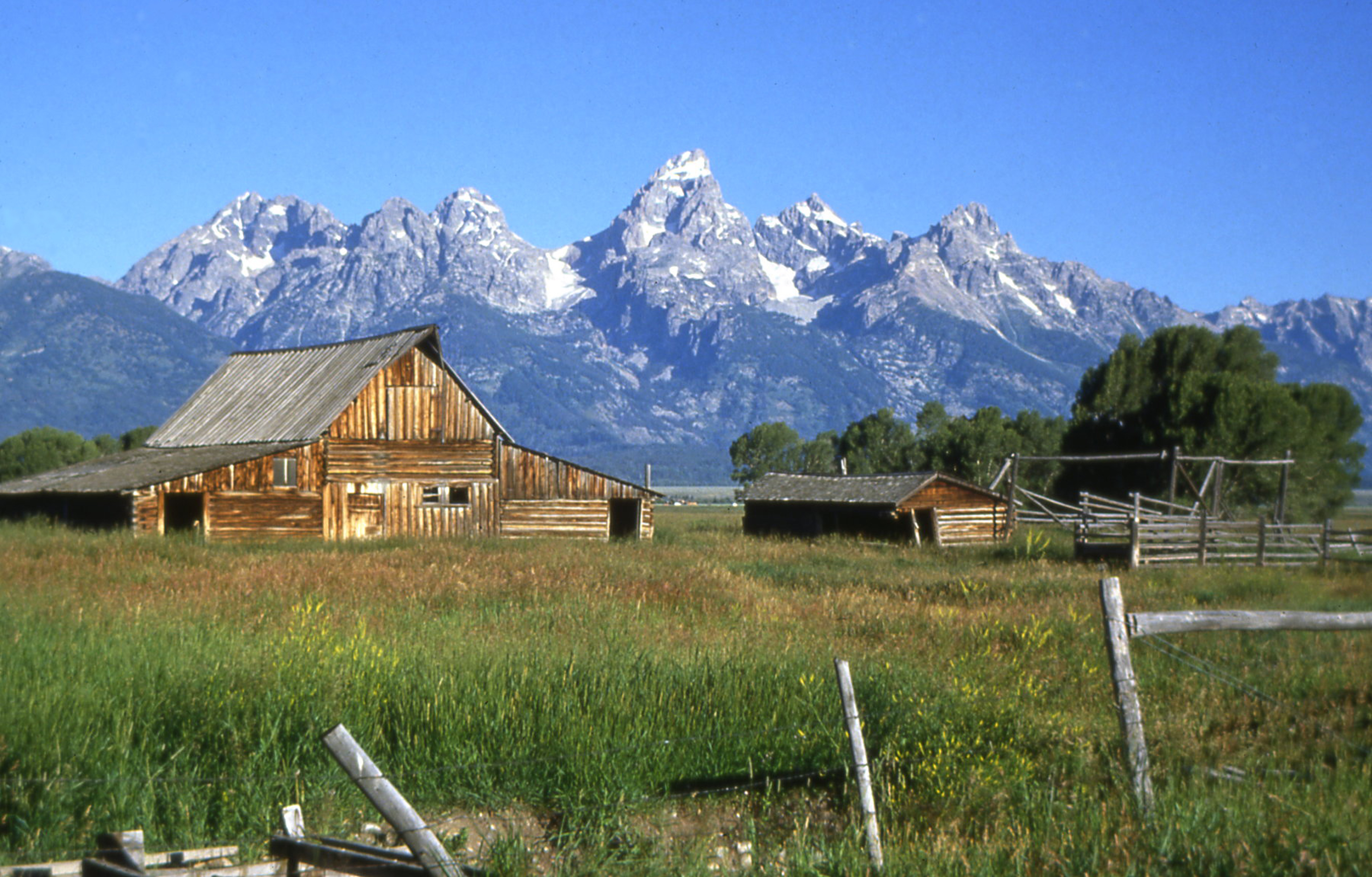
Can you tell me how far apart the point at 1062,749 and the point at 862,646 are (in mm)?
4183

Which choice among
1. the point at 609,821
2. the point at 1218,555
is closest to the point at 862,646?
the point at 609,821

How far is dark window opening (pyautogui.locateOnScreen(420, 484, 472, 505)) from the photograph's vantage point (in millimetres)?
38375

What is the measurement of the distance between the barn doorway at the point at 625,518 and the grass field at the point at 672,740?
28.4 metres

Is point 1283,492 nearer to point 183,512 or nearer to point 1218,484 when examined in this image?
point 1218,484

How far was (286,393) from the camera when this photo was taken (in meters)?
41.6

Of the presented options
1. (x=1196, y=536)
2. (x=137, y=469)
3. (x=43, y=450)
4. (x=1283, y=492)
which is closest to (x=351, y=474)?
(x=137, y=469)

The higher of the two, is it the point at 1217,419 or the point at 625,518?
the point at 1217,419

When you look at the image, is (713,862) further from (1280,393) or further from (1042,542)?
(1280,393)

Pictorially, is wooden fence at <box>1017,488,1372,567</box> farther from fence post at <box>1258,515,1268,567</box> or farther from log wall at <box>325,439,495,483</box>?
log wall at <box>325,439,495,483</box>

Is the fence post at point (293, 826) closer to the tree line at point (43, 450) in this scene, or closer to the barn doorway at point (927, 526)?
the barn doorway at point (927, 526)

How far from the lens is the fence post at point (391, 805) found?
507 cm

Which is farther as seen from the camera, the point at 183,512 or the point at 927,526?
the point at 927,526

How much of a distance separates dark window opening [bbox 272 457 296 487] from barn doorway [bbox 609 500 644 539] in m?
11.0

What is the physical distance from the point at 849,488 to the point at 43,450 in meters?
59.5
